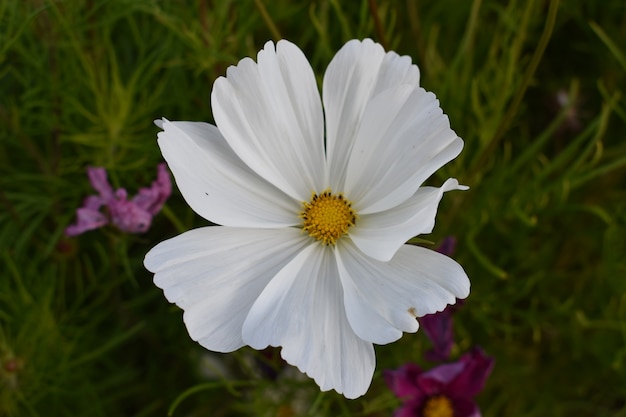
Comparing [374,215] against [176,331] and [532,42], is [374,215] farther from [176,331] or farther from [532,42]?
[532,42]

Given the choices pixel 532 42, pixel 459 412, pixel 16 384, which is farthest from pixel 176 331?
pixel 532 42

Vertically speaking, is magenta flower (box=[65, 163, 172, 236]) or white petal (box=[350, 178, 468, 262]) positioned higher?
magenta flower (box=[65, 163, 172, 236])

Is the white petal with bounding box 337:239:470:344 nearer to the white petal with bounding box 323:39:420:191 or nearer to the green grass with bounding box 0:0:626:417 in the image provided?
the white petal with bounding box 323:39:420:191

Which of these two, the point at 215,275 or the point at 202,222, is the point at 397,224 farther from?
the point at 202,222

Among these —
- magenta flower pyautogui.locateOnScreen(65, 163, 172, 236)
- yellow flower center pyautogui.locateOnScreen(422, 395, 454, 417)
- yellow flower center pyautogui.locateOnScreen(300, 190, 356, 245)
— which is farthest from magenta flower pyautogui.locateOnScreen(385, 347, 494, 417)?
magenta flower pyautogui.locateOnScreen(65, 163, 172, 236)

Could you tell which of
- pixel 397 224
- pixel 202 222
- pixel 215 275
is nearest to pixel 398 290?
pixel 397 224
